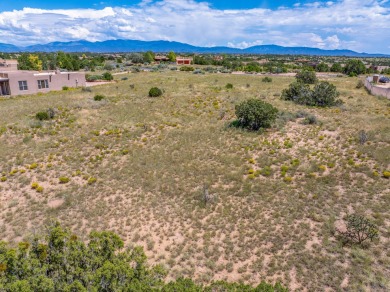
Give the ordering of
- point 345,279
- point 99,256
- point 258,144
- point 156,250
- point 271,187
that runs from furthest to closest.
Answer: point 258,144 → point 271,187 → point 156,250 → point 345,279 → point 99,256

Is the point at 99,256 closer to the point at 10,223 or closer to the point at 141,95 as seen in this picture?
the point at 10,223

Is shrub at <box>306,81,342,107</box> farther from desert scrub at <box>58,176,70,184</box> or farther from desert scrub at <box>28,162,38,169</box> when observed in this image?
desert scrub at <box>28,162,38,169</box>

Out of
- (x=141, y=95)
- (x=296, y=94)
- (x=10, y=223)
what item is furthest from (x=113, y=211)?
(x=296, y=94)

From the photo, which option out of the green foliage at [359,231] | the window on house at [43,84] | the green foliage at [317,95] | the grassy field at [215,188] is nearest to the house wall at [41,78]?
the window on house at [43,84]

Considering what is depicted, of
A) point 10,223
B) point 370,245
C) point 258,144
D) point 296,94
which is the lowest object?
point 10,223

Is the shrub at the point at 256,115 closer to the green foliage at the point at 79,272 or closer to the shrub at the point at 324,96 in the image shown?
the shrub at the point at 324,96

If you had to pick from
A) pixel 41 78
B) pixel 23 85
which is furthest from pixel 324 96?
pixel 23 85
